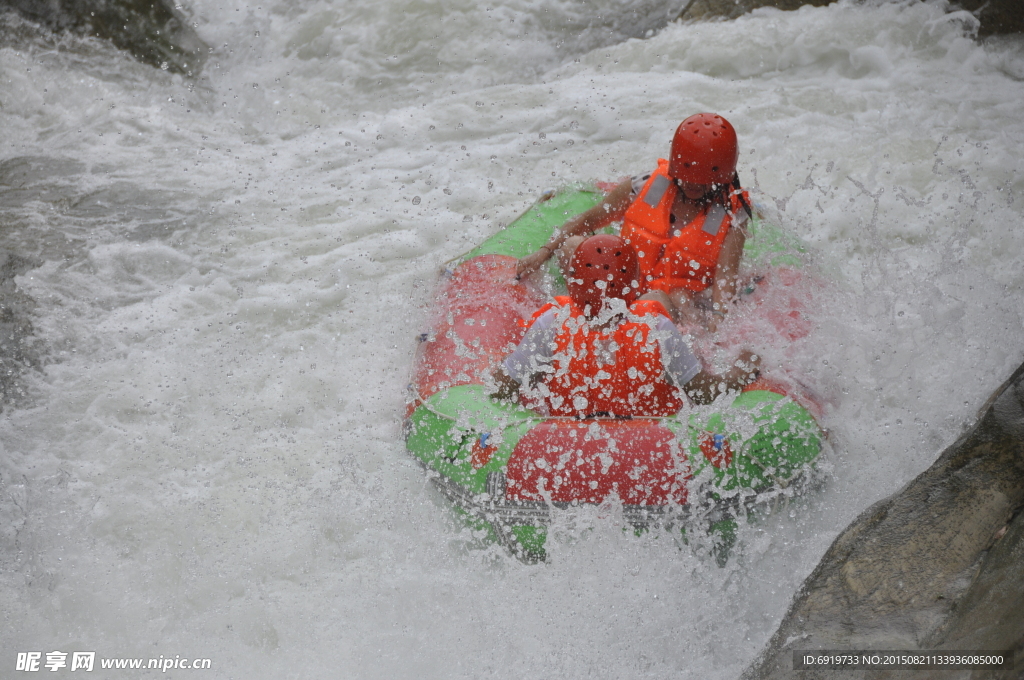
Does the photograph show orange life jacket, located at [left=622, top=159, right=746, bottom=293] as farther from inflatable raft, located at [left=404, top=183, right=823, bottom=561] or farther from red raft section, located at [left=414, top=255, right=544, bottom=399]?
inflatable raft, located at [left=404, top=183, right=823, bottom=561]

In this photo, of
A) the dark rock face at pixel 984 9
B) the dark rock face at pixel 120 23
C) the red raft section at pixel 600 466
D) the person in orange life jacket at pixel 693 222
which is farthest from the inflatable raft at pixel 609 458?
the dark rock face at pixel 120 23

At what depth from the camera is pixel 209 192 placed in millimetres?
5965

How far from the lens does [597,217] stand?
14.5 feet

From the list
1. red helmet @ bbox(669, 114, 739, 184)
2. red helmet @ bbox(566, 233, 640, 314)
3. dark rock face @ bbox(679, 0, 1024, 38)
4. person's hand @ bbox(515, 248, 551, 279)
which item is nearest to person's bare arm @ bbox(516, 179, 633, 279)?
person's hand @ bbox(515, 248, 551, 279)

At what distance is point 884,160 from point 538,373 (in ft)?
11.3

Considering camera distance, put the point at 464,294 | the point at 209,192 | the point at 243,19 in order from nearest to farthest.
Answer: the point at 464,294 → the point at 209,192 → the point at 243,19

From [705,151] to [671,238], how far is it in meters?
0.48

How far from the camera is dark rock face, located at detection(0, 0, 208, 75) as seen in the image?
7.17 metres

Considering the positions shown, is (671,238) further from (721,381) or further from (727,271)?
(721,381)

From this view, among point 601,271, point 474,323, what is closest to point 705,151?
point 601,271

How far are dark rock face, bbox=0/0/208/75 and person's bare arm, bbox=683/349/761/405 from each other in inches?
227

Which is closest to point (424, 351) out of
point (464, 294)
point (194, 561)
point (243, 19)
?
point (464, 294)

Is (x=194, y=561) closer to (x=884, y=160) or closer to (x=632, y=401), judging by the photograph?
(x=632, y=401)

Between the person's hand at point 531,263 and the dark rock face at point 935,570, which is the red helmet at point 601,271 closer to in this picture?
the person's hand at point 531,263
